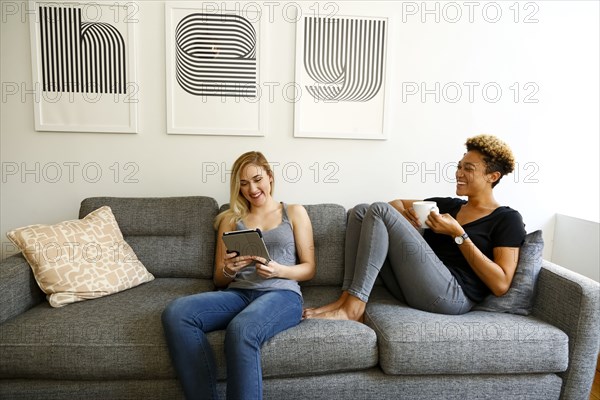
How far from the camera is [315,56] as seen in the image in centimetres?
227

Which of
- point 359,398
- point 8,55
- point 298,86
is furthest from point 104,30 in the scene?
point 359,398

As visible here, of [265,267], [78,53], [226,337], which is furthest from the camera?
[78,53]

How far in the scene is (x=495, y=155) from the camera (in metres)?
1.78

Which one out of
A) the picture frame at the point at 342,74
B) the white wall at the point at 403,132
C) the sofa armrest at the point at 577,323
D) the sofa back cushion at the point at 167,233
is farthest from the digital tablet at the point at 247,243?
the sofa armrest at the point at 577,323

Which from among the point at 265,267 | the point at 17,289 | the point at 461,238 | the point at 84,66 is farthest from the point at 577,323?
the point at 84,66

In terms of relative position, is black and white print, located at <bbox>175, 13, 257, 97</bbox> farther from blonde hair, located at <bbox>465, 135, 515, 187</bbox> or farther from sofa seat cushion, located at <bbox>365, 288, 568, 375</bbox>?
sofa seat cushion, located at <bbox>365, 288, 568, 375</bbox>

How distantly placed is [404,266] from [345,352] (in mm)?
463

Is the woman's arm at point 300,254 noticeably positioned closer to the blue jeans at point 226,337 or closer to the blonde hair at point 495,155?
the blue jeans at point 226,337

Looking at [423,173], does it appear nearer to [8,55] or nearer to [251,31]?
[251,31]

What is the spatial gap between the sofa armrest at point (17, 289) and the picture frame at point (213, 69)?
39.1 inches

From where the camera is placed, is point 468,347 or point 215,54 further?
point 215,54

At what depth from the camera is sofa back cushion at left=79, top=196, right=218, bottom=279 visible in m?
2.03

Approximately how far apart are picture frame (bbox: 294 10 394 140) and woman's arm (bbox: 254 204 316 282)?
0.64 meters

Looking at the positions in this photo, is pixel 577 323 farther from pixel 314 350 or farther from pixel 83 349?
pixel 83 349
